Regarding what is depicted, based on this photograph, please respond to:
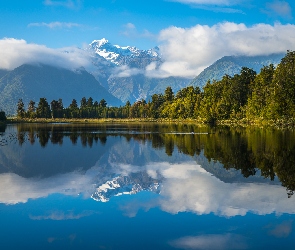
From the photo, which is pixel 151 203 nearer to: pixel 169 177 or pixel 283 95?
pixel 169 177

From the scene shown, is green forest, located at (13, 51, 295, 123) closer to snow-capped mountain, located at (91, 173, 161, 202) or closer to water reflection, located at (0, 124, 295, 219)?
water reflection, located at (0, 124, 295, 219)

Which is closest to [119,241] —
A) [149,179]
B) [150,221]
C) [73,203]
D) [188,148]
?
[150,221]

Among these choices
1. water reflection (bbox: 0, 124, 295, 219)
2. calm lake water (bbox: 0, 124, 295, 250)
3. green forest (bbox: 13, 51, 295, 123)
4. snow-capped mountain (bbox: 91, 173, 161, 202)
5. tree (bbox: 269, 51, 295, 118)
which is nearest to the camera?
calm lake water (bbox: 0, 124, 295, 250)

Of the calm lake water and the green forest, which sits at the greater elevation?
the green forest

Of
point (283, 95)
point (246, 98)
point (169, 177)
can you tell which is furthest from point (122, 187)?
point (246, 98)

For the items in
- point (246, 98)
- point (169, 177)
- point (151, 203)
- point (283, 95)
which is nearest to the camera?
point (151, 203)

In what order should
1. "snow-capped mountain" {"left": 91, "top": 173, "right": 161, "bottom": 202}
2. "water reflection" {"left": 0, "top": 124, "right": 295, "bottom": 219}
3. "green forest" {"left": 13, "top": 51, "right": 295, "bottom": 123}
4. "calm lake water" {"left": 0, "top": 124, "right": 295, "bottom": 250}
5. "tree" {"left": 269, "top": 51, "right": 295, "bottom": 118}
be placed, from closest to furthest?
"calm lake water" {"left": 0, "top": 124, "right": 295, "bottom": 250}
"water reflection" {"left": 0, "top": 124, "right": 295, "bottom": 219}
"snow-capped mountain" {"left": 91, "top": 173, "right": 161, "bottom": 202}
"tree" {"left": 269, "top": 51, "right": 295, "bottom": 118}
"green forest" {"left": 13, "top": 51, "right": 295, "bottom": 123}

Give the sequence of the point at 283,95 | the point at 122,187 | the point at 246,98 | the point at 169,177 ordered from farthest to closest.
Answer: the point at 246,98, the point at 283,95, the point at 169,177, the point at 122,187

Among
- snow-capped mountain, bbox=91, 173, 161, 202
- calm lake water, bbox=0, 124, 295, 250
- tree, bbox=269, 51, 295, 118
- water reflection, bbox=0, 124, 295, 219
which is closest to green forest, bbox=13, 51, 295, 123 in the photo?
tree, bbox=269, 51, 295, 118

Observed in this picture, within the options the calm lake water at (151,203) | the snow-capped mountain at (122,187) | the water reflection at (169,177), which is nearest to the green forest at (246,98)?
the water reflection at (169,177)

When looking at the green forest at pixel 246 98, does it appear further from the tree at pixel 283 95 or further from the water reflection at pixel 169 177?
the water reflection at pixel 169 177

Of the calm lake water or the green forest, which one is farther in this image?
the green forest

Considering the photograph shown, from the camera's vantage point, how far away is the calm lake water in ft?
48.0

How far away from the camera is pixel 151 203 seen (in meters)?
20.1
